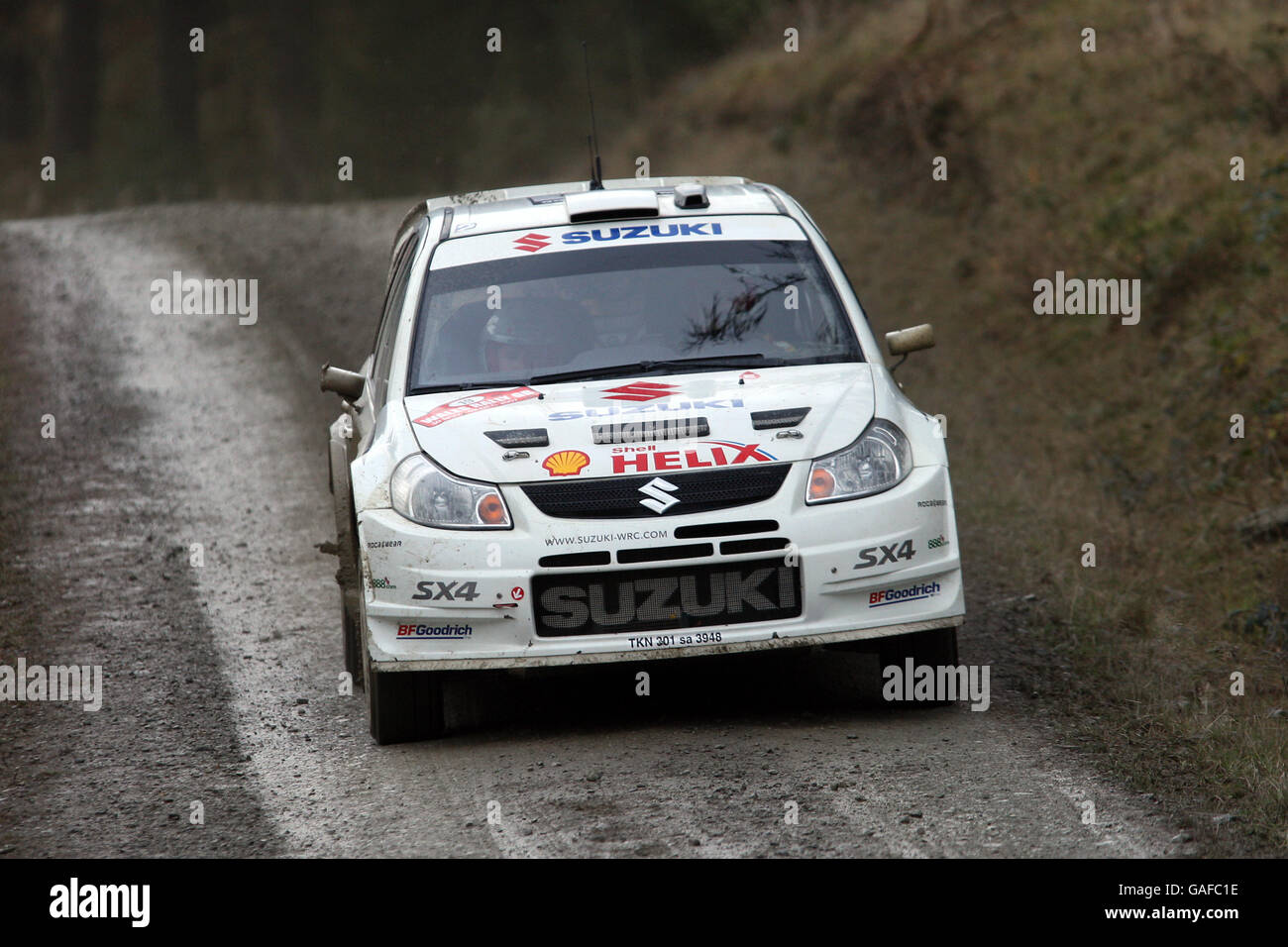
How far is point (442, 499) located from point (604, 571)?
0.66 meters

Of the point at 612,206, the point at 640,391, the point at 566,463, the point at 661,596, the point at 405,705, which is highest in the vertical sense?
the point at 612,206

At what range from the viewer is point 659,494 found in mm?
5852

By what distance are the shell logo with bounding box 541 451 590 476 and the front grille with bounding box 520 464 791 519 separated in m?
0.04

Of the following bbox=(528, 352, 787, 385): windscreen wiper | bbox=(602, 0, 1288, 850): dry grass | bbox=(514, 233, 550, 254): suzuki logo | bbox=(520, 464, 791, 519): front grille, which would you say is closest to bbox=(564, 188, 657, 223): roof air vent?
bbox=(514, 233, 550, 254): suzuki logo

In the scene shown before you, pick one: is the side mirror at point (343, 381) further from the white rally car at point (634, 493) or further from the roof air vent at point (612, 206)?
the roof air vent at point (612, 206)

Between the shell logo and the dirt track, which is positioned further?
the shell logo

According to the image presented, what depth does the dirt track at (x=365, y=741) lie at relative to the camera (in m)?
5.16

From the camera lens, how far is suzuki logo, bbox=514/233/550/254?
7145 millimetres

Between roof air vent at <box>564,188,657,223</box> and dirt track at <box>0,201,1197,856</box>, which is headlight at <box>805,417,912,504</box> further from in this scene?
roof air vent at <box>564,188,657,223</box>

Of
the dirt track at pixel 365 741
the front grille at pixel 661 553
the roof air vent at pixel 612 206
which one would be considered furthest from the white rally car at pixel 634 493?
the roof air vent at pixel 612 206

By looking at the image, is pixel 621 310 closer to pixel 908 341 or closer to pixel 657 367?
pixel 657 367

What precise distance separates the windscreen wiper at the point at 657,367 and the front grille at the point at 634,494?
753 mm

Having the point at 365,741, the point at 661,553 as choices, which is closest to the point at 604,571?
the point at 661,553
